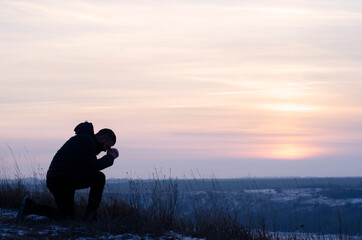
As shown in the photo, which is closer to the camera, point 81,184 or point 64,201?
point 81,184

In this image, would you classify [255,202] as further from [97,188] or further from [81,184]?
[81,184]

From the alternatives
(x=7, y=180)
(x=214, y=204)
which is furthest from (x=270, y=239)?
(x=7, y=180)

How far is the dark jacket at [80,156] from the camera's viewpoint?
328 inches

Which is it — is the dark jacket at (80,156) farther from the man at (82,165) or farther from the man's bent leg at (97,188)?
the man's bent leg at (97,188)

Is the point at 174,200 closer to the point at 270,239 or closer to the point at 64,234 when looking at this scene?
the point at 270,239

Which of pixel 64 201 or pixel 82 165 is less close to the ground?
pixel 82 165

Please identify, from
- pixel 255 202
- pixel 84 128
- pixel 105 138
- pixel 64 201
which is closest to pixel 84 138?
pixel 84 128

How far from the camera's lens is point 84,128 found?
8.50 meters

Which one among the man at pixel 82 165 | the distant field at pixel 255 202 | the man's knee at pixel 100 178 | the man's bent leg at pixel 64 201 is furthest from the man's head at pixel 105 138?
the distant field at pixel 255 202

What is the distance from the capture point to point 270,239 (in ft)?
29.1

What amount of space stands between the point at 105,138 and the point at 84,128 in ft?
1.18

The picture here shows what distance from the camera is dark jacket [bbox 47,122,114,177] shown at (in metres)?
8.33

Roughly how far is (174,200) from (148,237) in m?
1.51

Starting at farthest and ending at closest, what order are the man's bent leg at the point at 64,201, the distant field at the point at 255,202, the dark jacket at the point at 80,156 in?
1. the distant field at the point at 255,202
2. the man's bent leg at the point at 64,201
3. the dark jacket at the point at 80,156
